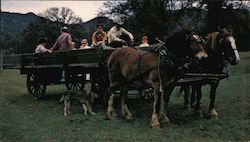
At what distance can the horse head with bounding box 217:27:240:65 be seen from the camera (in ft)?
31.5

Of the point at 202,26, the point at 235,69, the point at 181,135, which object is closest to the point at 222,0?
the point at 202,26

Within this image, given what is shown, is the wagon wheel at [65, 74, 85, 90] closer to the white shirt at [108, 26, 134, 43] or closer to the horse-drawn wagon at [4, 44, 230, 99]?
the horse-drawn wagon at [4, 44, 230, 99]

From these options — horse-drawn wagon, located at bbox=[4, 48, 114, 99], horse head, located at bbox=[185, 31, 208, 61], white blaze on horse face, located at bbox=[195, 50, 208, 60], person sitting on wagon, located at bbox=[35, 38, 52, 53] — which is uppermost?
horse head, located at bbox=[185, 31, 208, 61]

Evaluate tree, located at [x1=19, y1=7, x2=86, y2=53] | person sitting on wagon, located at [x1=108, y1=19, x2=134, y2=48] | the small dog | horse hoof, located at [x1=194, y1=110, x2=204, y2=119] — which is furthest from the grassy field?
tree, located at [x1=19, y1=7, x2=86, y2=53]

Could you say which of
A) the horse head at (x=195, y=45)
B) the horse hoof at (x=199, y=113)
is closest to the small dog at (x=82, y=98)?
the horse hoof at (x=199, y=113)

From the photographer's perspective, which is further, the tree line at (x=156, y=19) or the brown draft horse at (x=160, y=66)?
the tree line at (x=156, y=19)

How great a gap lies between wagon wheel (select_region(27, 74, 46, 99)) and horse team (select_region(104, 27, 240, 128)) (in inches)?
200

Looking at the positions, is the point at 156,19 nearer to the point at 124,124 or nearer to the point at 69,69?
the point at 69,69

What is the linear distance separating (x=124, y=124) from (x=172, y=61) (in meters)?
1.66

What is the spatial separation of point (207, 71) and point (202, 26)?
26.5 m

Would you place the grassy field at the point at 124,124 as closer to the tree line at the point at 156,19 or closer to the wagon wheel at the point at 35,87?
the wagon wheel at the point at 35,87

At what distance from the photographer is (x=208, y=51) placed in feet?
33.3

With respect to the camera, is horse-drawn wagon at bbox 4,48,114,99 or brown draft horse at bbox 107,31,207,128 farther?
horse-drawn wagon at bbox 4,48,114,99

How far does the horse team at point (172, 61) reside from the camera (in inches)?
373
